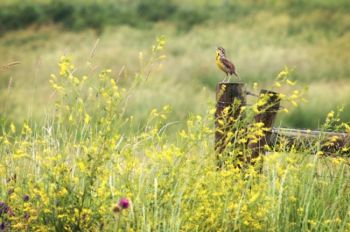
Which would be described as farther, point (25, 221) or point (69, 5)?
point (69, 5)

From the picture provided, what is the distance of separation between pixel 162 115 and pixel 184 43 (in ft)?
52.8

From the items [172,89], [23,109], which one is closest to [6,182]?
[23,109]

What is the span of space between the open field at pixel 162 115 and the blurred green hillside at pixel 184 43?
0.05 meters

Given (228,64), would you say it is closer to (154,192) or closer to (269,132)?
(269,132)

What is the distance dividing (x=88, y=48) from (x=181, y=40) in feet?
9.03

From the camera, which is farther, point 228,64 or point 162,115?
point 228,64

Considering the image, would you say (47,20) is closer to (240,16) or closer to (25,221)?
(240,16)

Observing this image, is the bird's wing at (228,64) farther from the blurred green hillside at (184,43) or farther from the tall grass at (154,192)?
the blurred green hillside at (184,43)

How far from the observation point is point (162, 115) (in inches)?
174

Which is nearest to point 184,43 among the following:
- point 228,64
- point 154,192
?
point 228,64

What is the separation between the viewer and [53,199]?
4.58m

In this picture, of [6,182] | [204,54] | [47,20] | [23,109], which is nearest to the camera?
[6,182]

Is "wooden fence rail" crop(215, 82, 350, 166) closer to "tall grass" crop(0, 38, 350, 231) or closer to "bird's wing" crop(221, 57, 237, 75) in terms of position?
"tall grass" crop(0, 38, 350, 231)

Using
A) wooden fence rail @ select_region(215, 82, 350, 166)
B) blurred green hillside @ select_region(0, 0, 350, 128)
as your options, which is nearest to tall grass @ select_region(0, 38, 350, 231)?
wooden fence rail @ select_region(215, 82, 350, 166)
